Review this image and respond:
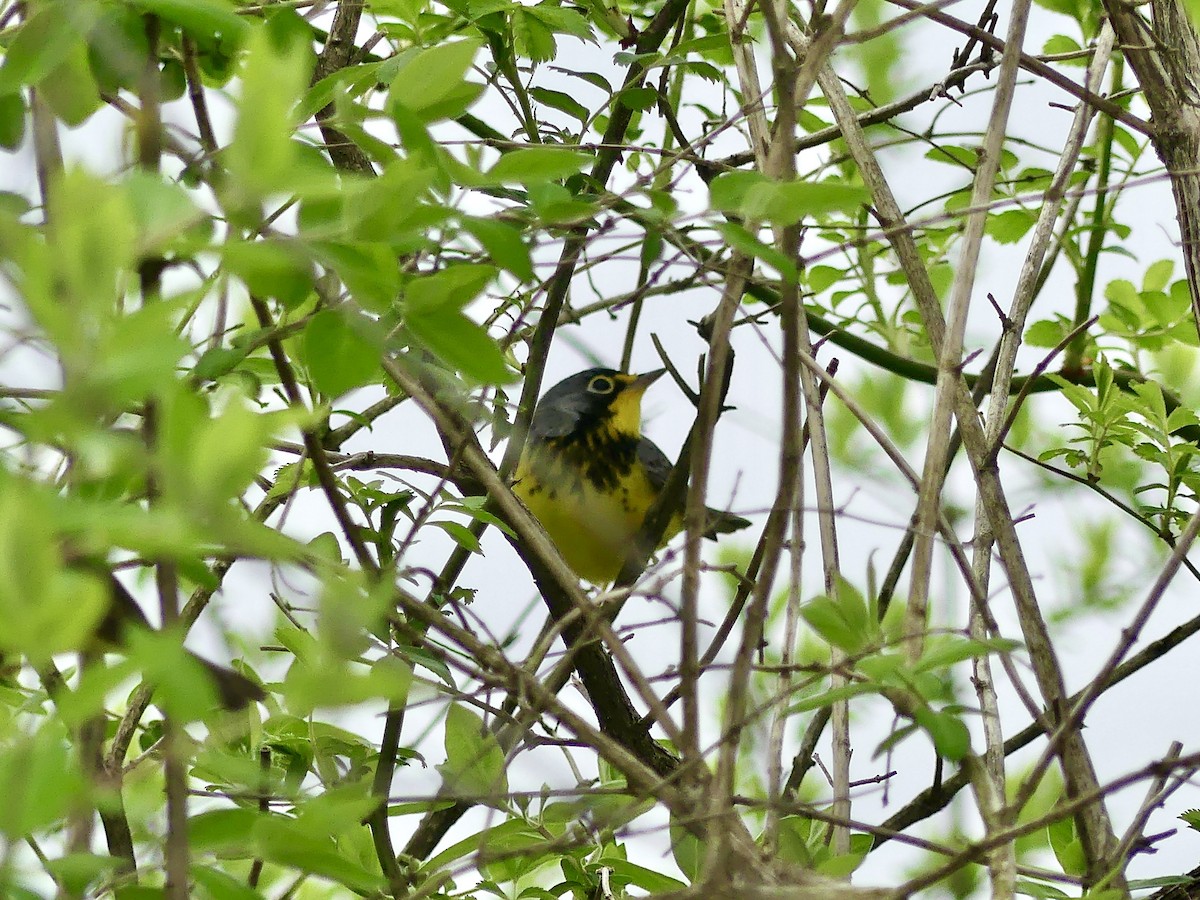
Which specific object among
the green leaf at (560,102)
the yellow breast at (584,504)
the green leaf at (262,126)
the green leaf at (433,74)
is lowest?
the green leaf at (262,126)

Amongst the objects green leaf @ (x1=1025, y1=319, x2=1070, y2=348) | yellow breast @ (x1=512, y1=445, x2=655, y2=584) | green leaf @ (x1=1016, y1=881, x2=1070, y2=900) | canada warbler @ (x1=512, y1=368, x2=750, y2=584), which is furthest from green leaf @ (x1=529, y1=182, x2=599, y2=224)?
yellow breast @ (x1=512, y1=445, x2=655, y2=584)

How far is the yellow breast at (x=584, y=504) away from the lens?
12.6 feet

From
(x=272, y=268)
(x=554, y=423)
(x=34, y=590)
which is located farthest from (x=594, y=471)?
(x=34, y=590)

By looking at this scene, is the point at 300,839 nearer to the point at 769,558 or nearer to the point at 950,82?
the point at 769,558

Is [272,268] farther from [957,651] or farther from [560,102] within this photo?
[560,102]

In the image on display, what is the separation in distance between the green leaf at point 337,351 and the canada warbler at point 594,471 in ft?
8.22

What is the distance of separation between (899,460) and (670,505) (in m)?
0.62

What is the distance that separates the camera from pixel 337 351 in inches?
38.2

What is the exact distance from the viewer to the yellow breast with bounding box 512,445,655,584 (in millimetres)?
3826

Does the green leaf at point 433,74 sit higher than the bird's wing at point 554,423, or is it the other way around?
the bird's wing at point 554,423

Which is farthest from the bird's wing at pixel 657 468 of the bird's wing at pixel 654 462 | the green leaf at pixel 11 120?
the green leaf at pixel 11 120

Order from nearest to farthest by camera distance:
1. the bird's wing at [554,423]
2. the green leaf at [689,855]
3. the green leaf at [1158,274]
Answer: the green leaf at [689,855]
the green leaf at [1158,274]
the bird's wing at [554,423]

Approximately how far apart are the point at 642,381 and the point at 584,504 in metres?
0.75

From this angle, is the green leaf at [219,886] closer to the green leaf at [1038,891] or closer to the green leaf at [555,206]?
the green leaf at [555,206]
